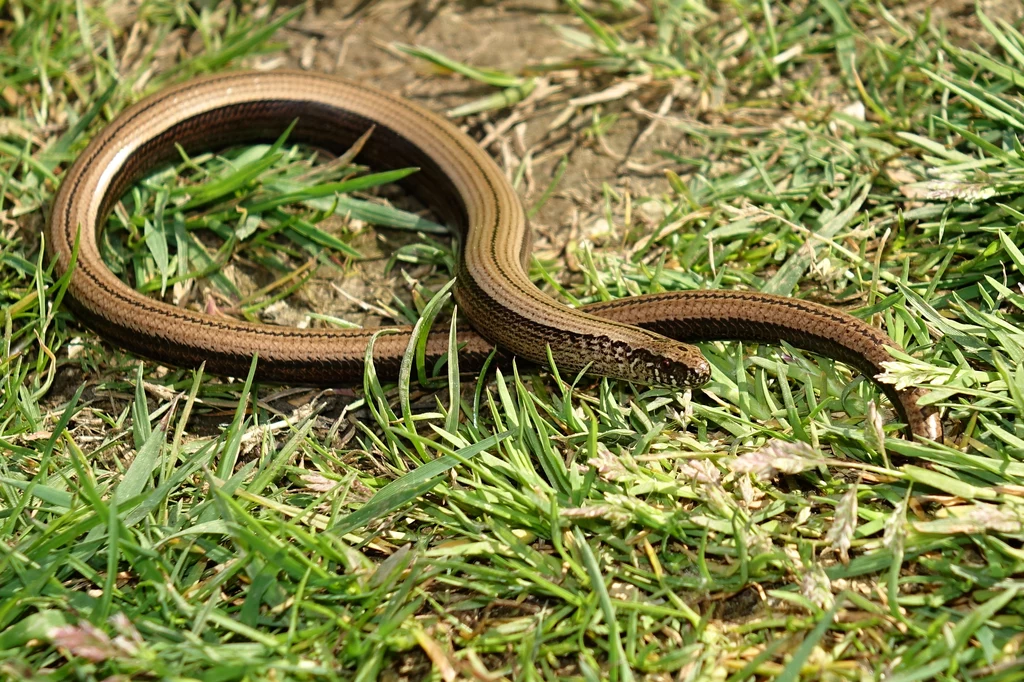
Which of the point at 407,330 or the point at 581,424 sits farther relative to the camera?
the point at 407,330

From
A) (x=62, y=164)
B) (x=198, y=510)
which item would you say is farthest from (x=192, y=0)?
(x=198, y=510)

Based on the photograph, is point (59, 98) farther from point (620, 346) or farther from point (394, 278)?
point (620, 346)

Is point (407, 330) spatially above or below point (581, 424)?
above

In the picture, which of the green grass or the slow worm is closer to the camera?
the green grass
